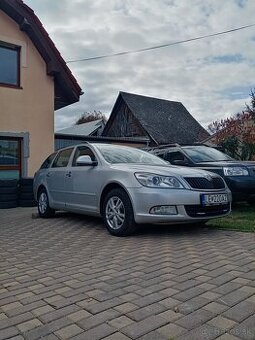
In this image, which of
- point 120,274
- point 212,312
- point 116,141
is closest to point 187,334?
point 212,312

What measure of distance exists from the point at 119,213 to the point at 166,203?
2.57ft

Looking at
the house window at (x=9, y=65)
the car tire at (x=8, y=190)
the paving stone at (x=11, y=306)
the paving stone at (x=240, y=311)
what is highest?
the house window at (x=9, y=65)

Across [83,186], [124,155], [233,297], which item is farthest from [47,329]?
[124,155]

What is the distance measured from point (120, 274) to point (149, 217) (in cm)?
170

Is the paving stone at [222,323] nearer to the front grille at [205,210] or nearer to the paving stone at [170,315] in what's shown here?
the paving stone at [170,315]

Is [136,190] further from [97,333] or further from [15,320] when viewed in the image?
[97,333]

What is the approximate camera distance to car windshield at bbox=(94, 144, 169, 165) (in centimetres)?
628

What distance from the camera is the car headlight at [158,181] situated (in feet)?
17.2

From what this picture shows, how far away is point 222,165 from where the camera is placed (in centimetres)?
773

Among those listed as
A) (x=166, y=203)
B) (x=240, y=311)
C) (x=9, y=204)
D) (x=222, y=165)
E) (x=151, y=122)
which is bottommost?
(x=9, y=204)

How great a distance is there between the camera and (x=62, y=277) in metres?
3.48

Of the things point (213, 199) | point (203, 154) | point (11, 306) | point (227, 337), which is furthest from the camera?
point (203, 154)

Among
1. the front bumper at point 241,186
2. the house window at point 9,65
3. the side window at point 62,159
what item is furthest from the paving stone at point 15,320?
the house window at point 9,65

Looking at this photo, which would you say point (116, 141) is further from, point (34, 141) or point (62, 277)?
point (62, 277)
